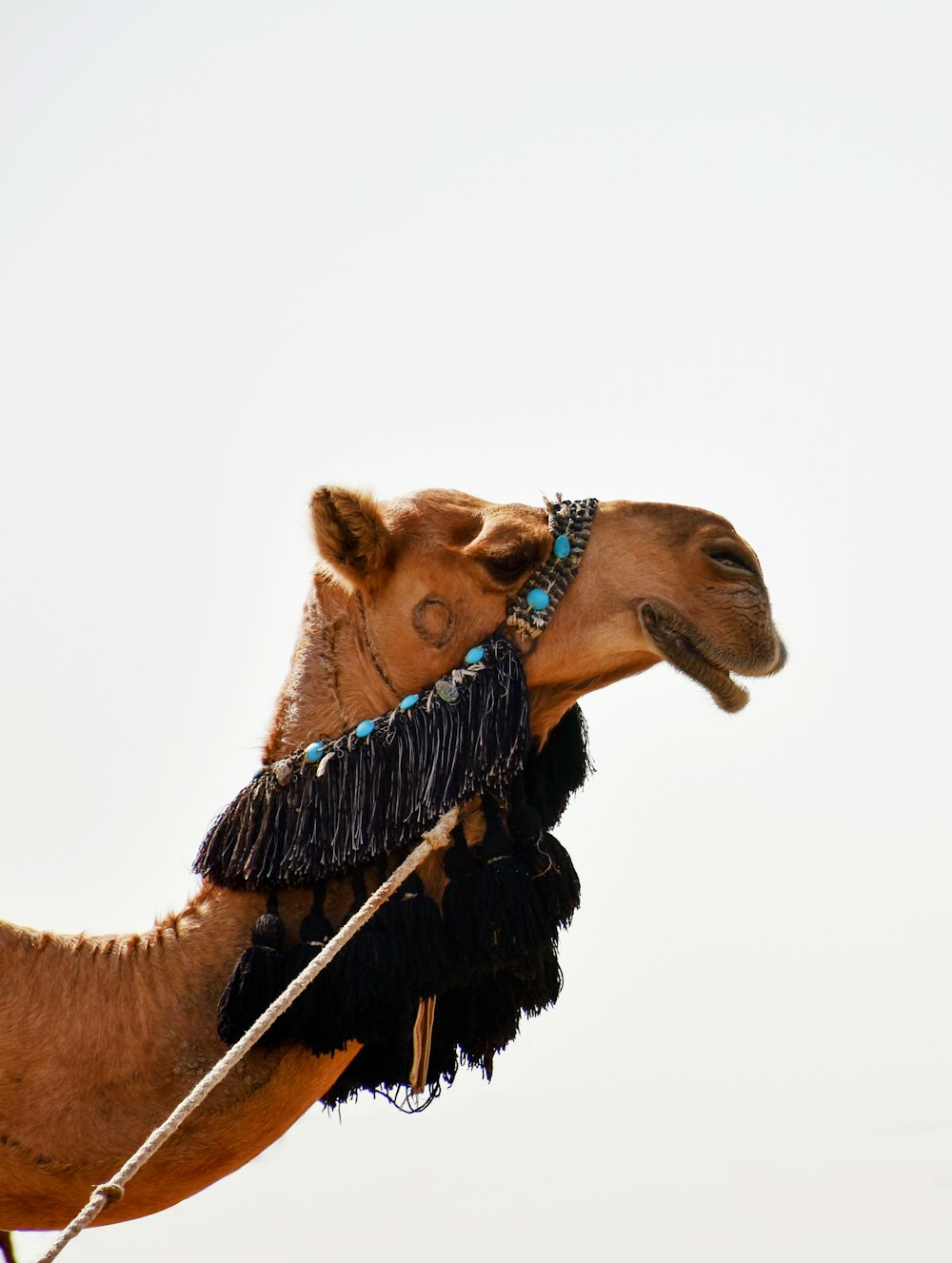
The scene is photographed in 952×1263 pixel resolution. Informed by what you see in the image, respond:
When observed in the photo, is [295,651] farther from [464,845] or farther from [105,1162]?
[105,1162]

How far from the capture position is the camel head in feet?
12.1

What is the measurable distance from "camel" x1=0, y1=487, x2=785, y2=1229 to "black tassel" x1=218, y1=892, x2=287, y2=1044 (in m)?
0.06

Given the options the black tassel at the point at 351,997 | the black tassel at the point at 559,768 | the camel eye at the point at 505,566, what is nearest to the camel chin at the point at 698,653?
the camel eye at the point at 505,566

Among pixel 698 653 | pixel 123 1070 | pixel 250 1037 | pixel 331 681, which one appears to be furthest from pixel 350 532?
pixel 123 1070

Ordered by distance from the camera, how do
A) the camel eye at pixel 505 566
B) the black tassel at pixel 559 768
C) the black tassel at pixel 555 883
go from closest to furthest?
the black tassel at pixel 555 883
the camel eye at pixel 505 566
the black tassel at pixel 559 768

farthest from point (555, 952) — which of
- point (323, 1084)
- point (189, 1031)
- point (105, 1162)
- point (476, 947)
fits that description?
point (105, 1162)

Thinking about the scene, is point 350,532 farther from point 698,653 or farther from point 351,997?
point 351,997

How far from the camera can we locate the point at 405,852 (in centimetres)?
360

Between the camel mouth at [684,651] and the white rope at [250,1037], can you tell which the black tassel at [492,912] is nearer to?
the white rope at [250,1037]

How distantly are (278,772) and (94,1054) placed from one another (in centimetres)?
72

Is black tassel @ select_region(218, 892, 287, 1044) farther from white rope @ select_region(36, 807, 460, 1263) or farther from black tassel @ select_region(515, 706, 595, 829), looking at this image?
black tassel @ select_region(515, 706, 595, 829)

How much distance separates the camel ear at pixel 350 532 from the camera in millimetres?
3646

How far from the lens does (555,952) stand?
366 cm

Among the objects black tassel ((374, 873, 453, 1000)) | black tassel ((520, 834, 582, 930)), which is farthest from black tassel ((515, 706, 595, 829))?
black tassel ((374, 873, 453, 1000))
